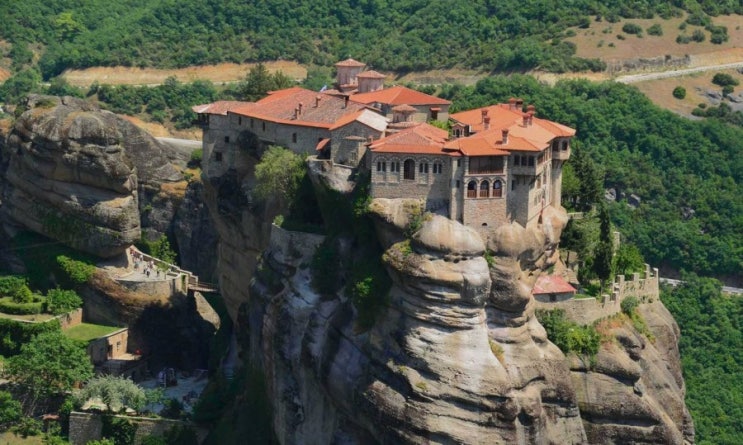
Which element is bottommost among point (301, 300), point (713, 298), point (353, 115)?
point (713, 298)

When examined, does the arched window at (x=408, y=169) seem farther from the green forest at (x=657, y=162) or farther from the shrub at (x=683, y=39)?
the shrub at (x=683, y=39)

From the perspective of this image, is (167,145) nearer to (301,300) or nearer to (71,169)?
(71,169)

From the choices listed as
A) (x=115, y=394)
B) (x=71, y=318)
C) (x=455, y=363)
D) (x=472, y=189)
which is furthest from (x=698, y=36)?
(x=455, y=363)

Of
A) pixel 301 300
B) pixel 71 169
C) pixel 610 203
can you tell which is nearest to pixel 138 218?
pixel 71 169

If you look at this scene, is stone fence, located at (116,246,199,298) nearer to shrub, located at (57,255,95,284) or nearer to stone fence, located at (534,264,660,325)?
shrub, located at (57,255,95,284)

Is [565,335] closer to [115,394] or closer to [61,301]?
[115,394]

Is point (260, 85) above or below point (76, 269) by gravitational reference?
above

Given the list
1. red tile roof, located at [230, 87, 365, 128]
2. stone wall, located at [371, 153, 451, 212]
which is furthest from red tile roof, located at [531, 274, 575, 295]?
red tile roof, located at [230, 87, 365, 128]

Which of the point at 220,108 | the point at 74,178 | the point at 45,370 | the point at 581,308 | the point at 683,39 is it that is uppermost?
the point at 220,108
